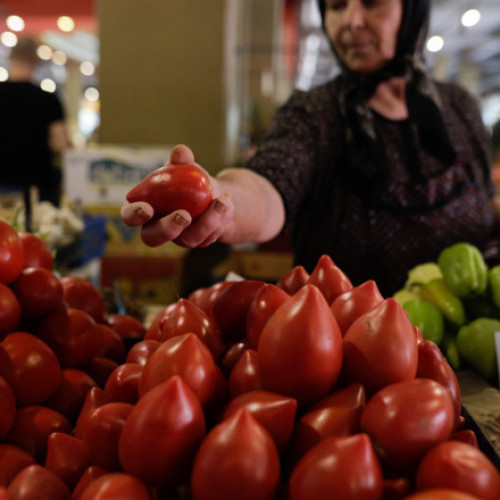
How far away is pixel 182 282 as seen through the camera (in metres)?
3.12

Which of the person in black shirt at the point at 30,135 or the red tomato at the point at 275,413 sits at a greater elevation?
the person in black shirt at the point at 30,135

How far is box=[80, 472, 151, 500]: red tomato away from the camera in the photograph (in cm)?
53

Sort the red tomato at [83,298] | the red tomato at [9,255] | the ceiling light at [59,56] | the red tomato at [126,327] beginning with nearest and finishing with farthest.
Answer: the red tomato at [9,255] → the red tomato at [83,298] → the red tomato at [126,327] → the ceiling light at [59,56]

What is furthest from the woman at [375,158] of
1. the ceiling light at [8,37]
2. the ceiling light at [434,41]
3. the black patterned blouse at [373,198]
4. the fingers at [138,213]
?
the ceiling light at [8,37]

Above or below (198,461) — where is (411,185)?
above

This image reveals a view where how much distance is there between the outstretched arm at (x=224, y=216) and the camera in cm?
83

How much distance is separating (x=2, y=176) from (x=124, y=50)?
1130 millimetres

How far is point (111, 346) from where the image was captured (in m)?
1.10

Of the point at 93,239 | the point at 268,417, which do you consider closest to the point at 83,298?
the point at 268,417

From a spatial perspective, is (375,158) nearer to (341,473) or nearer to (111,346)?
(111,346)

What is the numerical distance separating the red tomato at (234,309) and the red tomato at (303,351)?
0.61 ft

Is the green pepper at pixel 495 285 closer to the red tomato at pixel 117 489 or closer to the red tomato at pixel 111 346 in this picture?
the red tomato at pixel 111 346

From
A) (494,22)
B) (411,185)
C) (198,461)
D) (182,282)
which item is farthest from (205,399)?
(494,22)

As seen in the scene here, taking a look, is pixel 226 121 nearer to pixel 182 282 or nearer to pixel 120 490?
pixel 182 282
